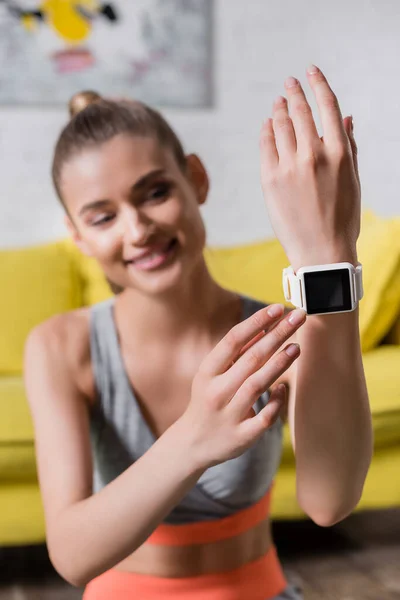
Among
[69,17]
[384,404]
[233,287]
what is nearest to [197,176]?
[384,404]

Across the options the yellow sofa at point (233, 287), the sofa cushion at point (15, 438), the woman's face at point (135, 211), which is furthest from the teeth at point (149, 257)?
the sofa cushion at point (15, 438)

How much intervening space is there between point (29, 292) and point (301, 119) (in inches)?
54.5

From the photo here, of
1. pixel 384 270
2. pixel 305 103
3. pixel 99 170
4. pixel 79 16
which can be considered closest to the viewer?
pixel 305 103

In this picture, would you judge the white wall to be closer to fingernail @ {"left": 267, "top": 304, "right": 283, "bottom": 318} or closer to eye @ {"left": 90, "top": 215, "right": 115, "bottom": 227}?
eye @ {"left": 90, "top": 215, "right": 115, "bottom": 227}

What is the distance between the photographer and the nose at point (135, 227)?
1.49 ft

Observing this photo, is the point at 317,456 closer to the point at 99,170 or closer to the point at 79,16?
the point at 99,170

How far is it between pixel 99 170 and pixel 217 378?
0.18m

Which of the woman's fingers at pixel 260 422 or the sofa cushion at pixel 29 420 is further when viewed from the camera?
the sofa cushion at pixel 29 420

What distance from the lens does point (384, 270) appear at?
4.54ft

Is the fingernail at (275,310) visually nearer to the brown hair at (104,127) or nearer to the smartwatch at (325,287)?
the smartwatch at (325,287)

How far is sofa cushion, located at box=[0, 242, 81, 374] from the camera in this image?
1578 mm

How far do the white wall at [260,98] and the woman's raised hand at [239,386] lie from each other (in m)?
1.76

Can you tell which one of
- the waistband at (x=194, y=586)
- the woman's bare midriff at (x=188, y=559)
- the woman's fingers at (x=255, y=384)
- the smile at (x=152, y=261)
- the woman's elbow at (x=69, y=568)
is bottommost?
the waistband at (x=194, y=586)

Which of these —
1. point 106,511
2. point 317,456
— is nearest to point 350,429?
point 317,456
